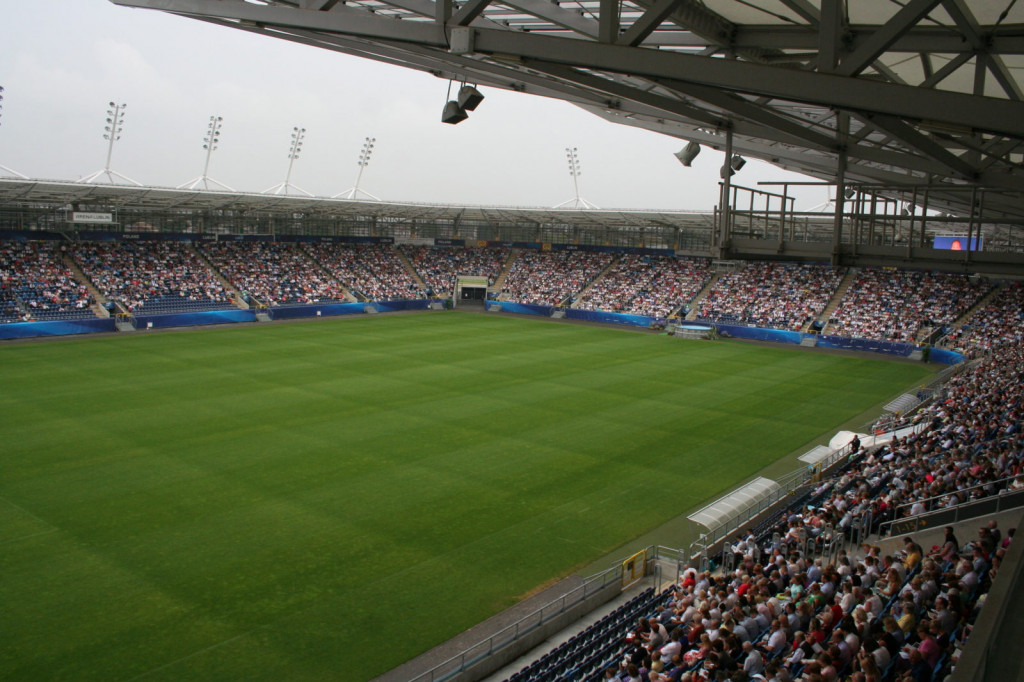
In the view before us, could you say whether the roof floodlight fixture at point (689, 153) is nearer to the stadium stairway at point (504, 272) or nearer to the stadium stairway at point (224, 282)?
the stadium stairway at point (224, 282)

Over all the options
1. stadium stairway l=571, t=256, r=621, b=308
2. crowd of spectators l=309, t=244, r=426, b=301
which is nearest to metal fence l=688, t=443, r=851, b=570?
stadium stairway l=571, t=256, r=621, b=308

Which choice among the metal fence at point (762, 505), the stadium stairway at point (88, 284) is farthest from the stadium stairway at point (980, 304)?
the stadium stairway at point (88, 284)

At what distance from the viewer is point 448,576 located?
1421cm

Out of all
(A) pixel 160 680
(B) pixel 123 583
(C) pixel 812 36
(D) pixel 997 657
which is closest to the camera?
(D) pixel 997 657

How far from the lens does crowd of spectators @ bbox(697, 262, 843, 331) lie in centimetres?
4994

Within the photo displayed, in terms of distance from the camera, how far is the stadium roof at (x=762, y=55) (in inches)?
212

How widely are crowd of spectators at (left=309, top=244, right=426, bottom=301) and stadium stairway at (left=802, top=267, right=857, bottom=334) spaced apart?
3116 cm

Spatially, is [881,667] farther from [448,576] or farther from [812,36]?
[448,576]

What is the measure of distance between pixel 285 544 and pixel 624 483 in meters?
8.58

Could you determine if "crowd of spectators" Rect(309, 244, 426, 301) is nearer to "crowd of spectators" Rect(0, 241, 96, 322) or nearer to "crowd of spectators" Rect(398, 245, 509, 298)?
"crowd of spectators" Rect(398, 245, 509, 298)

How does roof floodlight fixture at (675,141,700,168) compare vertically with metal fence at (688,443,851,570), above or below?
above

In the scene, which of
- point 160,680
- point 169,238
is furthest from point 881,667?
point 169,238

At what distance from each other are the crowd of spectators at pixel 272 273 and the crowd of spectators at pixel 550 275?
50.6ft

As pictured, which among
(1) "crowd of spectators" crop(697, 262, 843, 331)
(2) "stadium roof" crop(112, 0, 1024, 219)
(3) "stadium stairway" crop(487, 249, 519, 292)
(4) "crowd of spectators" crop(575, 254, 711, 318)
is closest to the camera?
(2) "stadium roof" crop(112, 0, 1024, 219)
